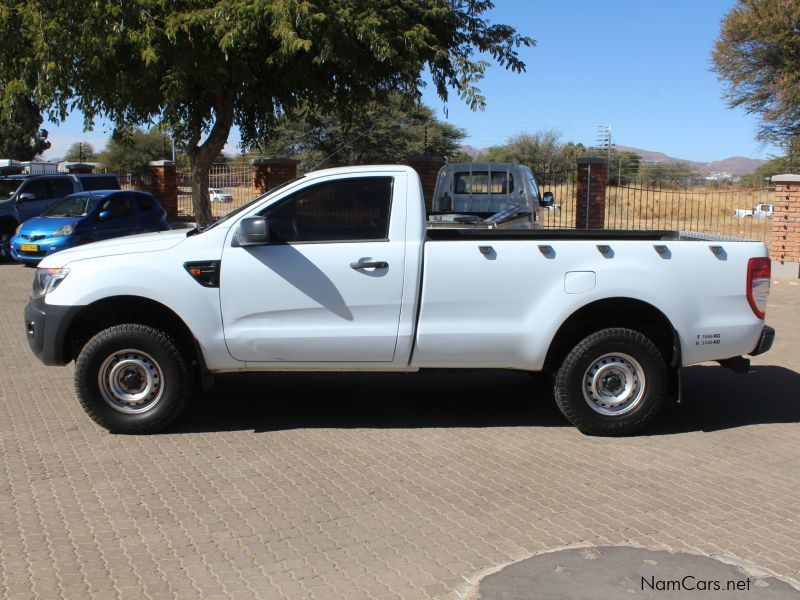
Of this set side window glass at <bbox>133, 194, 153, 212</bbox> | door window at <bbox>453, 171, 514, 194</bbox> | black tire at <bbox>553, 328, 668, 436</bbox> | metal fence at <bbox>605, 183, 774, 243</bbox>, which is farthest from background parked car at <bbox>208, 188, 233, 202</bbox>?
black tire at <bbox>553, 328, 668, 436</bbox>

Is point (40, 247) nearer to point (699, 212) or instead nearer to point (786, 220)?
point (786, 220)

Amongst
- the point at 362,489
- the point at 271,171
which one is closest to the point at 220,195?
the point at 271,171

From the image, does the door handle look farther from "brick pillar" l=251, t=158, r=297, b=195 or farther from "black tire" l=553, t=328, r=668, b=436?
"brick pillar" l=251, t=158, r=297, b=195

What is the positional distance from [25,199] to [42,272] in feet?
50.9

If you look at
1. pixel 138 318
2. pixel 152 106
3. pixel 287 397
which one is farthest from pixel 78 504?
pixel 152 106

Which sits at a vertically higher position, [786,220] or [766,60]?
[766,60]

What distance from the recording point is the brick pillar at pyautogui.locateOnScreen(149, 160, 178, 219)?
29.1 metres

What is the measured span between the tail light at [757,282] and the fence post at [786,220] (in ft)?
33.8

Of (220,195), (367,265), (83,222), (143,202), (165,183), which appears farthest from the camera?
(220,195)

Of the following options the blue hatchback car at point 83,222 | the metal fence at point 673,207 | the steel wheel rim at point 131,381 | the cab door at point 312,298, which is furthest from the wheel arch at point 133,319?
the blue hatchback car at point 83,222

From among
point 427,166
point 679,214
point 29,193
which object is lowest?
point 679,214

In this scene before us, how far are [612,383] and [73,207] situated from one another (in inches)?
585

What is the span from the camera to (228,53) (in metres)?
17.4

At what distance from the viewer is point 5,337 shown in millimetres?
10906
